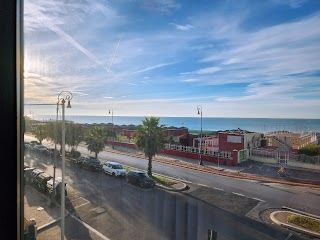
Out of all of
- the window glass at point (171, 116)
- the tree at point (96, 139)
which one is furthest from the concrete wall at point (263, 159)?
the tree at point (96, 139)

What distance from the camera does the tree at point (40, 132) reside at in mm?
1617

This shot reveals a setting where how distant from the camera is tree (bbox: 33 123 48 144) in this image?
162 centimetres

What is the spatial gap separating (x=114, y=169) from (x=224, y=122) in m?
0.78

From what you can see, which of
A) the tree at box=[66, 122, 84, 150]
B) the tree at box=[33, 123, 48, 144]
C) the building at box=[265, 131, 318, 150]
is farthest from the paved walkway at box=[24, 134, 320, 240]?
the tree at box=[33, 123, 48, 144]

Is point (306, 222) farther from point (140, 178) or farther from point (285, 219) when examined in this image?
point (140, 178)

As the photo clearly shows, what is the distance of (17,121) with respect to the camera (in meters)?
1.33

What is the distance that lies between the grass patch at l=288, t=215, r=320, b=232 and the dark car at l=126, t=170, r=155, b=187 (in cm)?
74

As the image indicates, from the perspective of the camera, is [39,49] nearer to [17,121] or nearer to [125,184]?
[17,121]

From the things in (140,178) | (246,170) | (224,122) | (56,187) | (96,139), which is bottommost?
(56,187)

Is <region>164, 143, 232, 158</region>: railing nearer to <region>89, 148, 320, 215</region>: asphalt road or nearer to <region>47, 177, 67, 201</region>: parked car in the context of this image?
<region>89, 148, 320, 215</region>: asphalt road

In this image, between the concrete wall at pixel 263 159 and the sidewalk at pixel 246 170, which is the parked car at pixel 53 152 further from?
the concrete wall at pixel 263 159

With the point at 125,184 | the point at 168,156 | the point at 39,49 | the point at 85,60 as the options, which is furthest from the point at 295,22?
the point at 39,49

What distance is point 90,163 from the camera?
1.63 meters

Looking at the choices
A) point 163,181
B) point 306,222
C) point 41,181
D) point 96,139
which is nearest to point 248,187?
point 306,222
